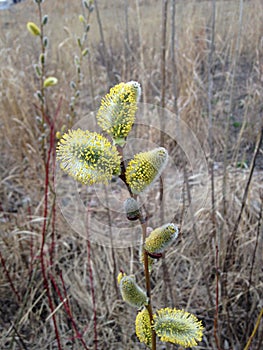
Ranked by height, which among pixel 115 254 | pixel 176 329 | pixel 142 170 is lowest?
pixel 115 254

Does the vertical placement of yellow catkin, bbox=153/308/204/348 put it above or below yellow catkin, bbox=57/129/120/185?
below

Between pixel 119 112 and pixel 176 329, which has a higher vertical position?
pixel 119 112

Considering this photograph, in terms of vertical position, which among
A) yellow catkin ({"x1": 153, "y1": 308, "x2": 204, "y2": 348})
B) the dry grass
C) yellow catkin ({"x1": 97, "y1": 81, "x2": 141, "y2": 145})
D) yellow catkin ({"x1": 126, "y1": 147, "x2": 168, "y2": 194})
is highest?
yellow catkin ({"x1": 97, "y1": 81, "x2": 141, "y2": 145})

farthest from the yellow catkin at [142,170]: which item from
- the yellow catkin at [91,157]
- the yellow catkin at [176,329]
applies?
the yellow catkin at [176,329]

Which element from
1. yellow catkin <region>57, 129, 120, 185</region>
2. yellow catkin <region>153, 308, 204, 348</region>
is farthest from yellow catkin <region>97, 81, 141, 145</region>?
yellow catkin <region>153, 308, 204, 348</region>

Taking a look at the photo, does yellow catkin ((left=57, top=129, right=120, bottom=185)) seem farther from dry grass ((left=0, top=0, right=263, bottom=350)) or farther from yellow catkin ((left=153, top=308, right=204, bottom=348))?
dry grass ((left=0, top=0, right=263, bottom=350))

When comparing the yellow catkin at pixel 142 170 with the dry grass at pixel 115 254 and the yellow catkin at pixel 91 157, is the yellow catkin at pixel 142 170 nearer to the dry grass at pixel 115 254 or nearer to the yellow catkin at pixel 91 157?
the yellow catkin at pixel 91 157

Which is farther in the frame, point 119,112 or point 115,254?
point 115,254

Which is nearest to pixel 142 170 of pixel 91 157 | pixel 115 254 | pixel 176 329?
pixel 91 157

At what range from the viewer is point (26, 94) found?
2500mm

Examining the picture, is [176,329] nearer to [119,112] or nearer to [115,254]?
[119,112]

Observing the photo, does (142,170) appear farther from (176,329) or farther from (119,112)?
(176,329)

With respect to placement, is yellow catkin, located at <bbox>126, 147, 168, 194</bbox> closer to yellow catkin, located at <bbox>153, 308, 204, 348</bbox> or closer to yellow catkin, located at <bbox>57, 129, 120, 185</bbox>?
yellow catkin, located at <bbox>57, 129, 120, 185</bbox>

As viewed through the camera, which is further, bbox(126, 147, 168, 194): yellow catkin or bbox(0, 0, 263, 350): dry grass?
bbox(0, 0, 263, 350): dry grass
